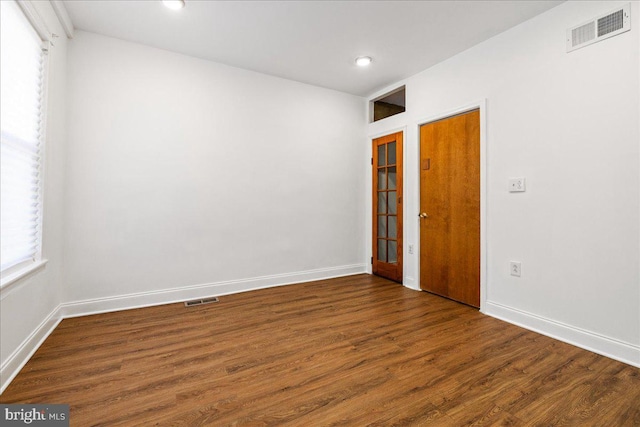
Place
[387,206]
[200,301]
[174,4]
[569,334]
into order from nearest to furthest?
[569,334]
[174,4]
[200,301]
[387,206]

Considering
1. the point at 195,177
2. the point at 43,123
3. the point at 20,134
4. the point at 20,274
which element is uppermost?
the point at 43,123

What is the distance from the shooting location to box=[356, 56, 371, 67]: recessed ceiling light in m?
3.27

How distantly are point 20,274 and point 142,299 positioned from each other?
1293 mm

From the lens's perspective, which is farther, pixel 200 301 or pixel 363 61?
pixel 363 61

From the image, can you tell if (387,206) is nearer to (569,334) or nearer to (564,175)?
(564,175)

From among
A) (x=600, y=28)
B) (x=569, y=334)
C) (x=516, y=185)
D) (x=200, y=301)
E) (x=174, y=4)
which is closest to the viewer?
(x=600, y=28)

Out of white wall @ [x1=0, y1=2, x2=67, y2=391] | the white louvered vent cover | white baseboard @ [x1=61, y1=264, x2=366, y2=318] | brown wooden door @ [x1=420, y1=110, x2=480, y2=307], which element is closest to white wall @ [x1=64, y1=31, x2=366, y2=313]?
white baseboard @ [x1=61, y1=264, x2=366, y2=318]

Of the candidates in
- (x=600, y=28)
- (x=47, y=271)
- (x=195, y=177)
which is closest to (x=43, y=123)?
(x=47, y=271)

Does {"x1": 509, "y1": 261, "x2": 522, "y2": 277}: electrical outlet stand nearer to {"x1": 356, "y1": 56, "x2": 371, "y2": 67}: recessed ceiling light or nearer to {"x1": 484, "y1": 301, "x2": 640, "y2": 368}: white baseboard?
{"x1": 484, "y1": 301, "x2": 640, "y2": 368}: white baseboard

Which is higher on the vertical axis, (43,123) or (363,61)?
(363,61)

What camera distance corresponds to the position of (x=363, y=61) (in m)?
3.33

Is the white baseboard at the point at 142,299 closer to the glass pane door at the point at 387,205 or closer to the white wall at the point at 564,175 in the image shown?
the glass pane door at the point at 387,205

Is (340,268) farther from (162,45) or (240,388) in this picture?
(162,45)

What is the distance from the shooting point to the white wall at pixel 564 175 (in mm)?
2006
